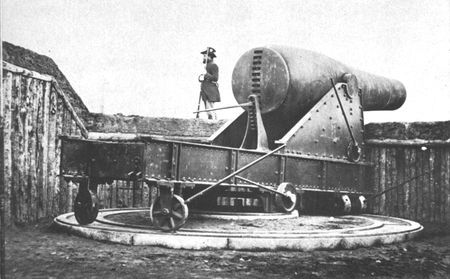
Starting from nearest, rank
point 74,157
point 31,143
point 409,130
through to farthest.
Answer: point 74,157, point 31,143, point 409,130

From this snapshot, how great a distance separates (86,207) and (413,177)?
18.2ft

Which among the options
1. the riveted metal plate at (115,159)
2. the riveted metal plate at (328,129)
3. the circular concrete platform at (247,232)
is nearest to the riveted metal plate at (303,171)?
the riveted metal plate at (328,129)

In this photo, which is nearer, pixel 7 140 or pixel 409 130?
pixel 7 140

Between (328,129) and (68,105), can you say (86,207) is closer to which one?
(68,105)

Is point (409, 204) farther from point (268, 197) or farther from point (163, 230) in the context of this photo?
point (163, 230)

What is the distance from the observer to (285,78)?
24.3 feet

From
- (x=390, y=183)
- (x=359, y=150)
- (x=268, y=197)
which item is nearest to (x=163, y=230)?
(x=268, y=197)

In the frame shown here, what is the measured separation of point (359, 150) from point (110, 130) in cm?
438

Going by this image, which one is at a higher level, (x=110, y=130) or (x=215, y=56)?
(x=215, y=56)

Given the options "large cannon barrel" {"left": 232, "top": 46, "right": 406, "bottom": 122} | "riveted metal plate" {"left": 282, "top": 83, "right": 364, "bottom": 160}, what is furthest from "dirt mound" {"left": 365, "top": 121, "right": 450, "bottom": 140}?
"large cannon barrel" {"left": 232, "top": 46, "right": 406, "bottom": 122}

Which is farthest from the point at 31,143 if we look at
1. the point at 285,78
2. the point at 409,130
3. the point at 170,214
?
the point at 409,130

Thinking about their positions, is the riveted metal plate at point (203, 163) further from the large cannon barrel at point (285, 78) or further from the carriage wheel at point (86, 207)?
the large cannon barrel at point (285, 78)

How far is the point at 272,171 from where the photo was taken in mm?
6871

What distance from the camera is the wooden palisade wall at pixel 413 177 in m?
8.76
